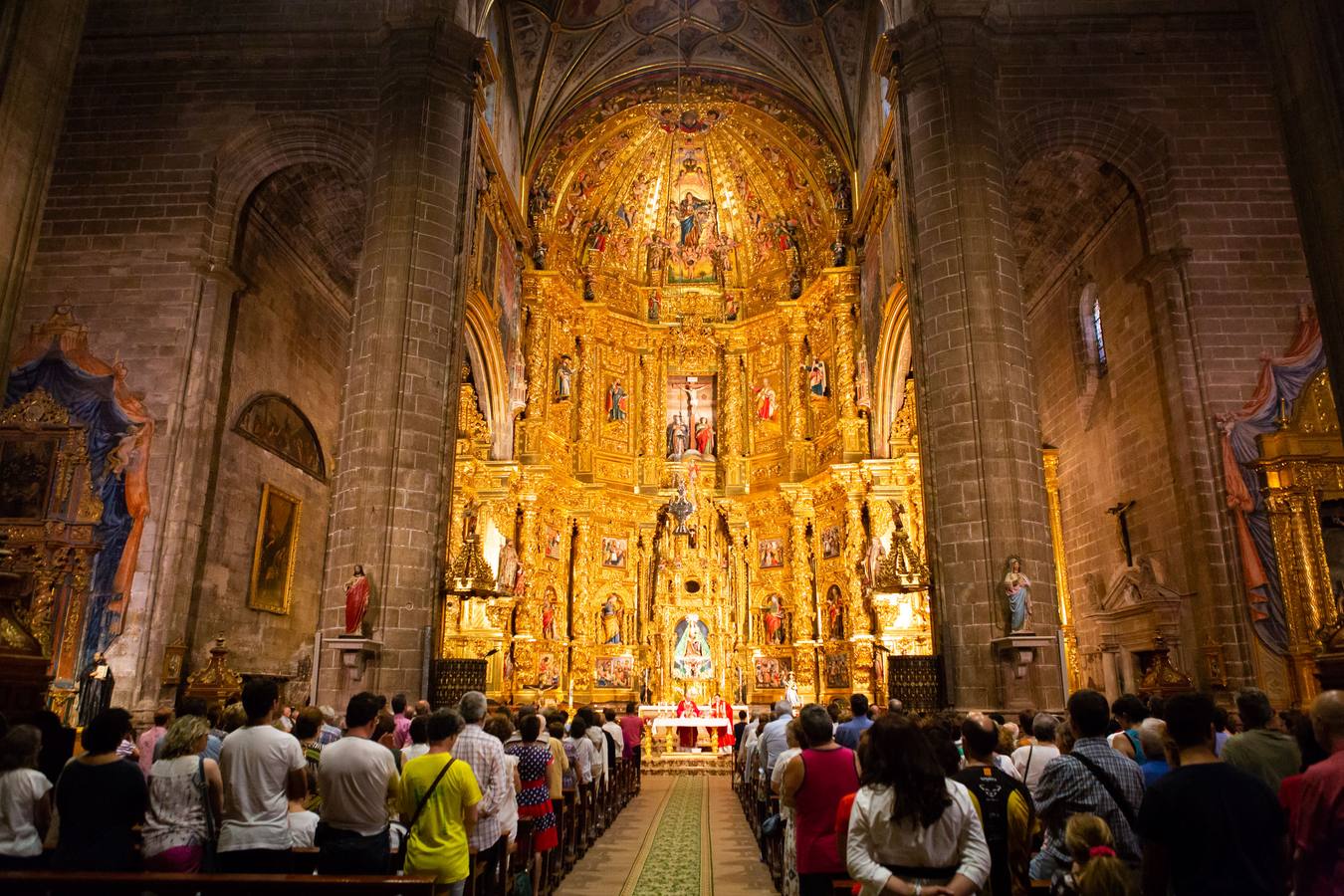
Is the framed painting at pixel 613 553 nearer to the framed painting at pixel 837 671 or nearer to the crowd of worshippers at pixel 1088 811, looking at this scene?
the framed painting at pixel 837 671

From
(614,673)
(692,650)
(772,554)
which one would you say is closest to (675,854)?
(692,650)

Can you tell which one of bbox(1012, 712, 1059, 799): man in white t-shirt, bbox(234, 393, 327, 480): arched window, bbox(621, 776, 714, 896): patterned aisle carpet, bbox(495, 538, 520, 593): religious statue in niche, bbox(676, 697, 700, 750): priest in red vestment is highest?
bbox(234, 393, 327, 480): arched window

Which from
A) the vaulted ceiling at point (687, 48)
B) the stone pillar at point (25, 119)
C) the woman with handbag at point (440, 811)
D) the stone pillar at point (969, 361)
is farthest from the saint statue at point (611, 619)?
the woman with handbag at point (440, 811)

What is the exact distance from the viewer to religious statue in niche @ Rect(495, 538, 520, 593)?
68.5ft

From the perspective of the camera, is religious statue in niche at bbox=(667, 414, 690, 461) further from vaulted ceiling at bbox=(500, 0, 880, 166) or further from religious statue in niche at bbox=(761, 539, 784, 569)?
vaulted ceiling at bbox=(500, 0, 880, 166)

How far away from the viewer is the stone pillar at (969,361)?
39.1ft

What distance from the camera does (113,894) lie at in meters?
3.63

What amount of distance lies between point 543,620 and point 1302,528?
52.5 feet

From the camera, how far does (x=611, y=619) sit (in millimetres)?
24562

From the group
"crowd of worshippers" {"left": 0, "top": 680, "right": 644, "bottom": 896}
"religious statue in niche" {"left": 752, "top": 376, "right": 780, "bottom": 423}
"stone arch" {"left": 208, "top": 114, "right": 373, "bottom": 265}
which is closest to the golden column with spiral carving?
"religious statue in niche" {"left": 752, "top": 376, "right": 780, "bottom": 423}

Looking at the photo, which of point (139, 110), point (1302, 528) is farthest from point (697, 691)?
point (139, 110)

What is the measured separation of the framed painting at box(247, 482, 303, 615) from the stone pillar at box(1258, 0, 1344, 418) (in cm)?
1524

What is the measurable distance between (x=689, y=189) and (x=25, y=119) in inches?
815

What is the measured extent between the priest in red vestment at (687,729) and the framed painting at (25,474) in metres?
12.9
